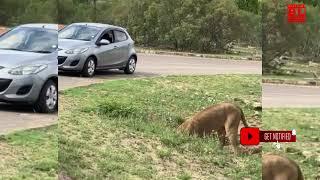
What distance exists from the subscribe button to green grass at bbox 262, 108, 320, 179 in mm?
35

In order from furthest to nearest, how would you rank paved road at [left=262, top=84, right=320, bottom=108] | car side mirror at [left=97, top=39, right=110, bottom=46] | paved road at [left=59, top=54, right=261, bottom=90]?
paved road at [left=59, top=54, right=261, bottom=90], paved road at [left=262, top=84, right=320, bottom=108], car side mirror at [left=97, top=39, right=110, bottom=46]

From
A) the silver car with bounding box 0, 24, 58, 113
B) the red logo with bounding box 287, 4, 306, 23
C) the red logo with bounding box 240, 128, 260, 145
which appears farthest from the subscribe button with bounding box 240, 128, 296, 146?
the silver car with bounding box 0, 24, 58, 113

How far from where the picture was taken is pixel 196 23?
Result: 423 centimetres

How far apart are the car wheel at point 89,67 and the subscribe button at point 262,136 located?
1.12 meters

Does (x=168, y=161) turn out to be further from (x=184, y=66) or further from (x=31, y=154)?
(x=31, y=154)

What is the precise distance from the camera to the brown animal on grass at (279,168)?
4.18 metres

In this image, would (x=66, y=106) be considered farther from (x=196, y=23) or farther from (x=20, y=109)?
(x=196, y=23)

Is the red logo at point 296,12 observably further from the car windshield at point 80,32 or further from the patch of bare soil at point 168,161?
the car windshield at point 80,32

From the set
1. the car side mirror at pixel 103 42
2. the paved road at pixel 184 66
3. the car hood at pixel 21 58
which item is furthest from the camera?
the paved road at pixel 184 66

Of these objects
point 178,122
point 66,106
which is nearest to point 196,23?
point 178,122

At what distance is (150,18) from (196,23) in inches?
12.8

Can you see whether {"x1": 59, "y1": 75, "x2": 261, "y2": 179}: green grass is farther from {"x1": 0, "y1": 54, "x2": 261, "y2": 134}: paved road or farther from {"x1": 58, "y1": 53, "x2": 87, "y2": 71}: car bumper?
{"x1": 58, "y1": 53, "x2": 87, "y2": 71}: car bumper

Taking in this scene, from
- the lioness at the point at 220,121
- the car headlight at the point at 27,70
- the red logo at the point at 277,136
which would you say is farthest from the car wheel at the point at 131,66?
the red logo at the point at 277,136

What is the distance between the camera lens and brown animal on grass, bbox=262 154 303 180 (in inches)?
165
